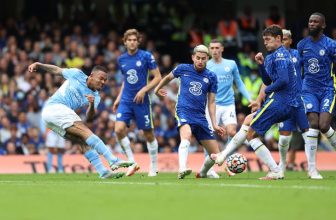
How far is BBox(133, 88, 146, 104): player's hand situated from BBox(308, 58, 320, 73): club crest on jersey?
10.5 feet

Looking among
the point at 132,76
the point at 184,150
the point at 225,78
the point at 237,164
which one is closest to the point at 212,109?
the point at 184,150

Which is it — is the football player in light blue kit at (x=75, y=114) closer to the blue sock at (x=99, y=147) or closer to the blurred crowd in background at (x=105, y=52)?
the blue sock at (x=99, y=147)

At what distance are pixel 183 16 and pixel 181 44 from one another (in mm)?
1143

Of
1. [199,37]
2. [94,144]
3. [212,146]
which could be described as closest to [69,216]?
[94,144]

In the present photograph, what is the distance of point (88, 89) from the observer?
47.9 feet

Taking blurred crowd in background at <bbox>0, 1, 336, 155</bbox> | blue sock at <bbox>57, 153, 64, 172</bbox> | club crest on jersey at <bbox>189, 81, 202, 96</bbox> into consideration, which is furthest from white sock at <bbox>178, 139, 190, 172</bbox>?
blurred crowd in background at <bbox>0, 1, 336, 155</bbox>

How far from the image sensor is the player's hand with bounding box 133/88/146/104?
17.0m

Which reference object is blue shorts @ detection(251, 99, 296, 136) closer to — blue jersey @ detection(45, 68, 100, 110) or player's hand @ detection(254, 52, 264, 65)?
player's hand @ detection(254, 52, 264, 65)

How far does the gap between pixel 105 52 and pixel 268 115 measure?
13164 mm

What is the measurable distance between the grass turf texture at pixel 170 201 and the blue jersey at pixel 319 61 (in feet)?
8.14

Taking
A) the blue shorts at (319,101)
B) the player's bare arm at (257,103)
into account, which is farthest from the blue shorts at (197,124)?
the blue shorts at (319,101)

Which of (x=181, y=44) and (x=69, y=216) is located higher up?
(x=181, y=44)

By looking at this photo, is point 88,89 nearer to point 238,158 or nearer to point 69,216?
point 238,158

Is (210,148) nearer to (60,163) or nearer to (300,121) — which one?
(300,121)
